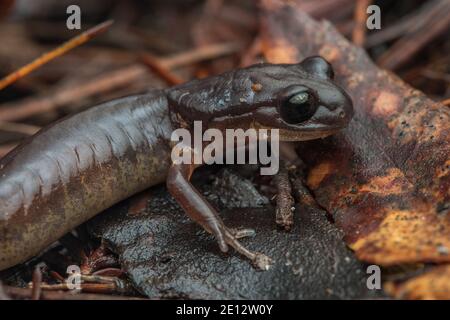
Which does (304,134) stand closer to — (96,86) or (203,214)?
(203,214)

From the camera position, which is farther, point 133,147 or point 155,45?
point 155,45

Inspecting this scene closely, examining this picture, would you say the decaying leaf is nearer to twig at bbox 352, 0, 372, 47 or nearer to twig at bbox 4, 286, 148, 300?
twig at bbox 352, 0, 372, 47

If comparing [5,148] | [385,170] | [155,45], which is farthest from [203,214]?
[155,45]

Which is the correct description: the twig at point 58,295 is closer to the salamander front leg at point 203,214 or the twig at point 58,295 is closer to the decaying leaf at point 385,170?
the salamander front leg at point 203,214

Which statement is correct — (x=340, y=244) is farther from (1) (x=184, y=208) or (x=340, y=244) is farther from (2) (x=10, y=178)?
(2) (x=10, y=178)

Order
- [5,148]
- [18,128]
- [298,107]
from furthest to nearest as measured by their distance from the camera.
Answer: [18,128], [5,148], [298,107]

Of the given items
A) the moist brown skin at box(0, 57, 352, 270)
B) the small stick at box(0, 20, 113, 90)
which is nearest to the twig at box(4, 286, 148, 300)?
the moist brown skin at box(0, 57, 352, 270)

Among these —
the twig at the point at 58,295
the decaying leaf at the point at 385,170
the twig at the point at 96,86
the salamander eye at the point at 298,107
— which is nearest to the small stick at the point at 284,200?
the decaying leaf at the point at 385,170
